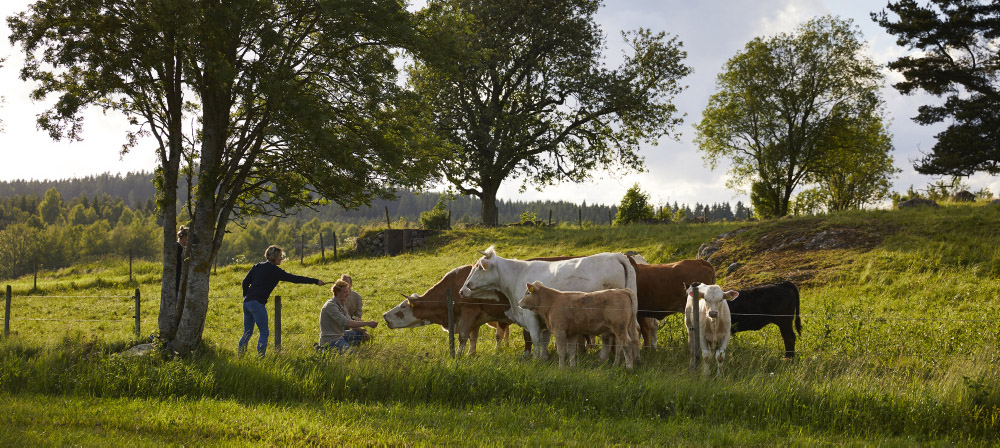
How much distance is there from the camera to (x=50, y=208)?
152375 millimetres

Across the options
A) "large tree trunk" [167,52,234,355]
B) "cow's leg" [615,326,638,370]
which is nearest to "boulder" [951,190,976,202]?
"cow's leg" [615,326,638,370]

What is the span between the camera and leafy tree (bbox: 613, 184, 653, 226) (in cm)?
3681

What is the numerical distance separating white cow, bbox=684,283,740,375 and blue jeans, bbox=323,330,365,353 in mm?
5345

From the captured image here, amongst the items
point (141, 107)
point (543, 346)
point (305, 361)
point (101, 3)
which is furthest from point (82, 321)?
point (543, 346)

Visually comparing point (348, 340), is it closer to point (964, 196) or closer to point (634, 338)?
point (634, 338)

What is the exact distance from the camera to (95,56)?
11.3 m

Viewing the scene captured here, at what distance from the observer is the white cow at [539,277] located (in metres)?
11.0

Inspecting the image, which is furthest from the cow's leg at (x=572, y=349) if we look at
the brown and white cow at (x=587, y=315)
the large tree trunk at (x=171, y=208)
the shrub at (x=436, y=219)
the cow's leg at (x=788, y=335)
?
the shrub at (x=436, y=219)

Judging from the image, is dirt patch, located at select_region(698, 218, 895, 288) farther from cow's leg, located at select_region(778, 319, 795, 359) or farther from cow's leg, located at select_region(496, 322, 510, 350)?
cow's leg, located at select_region(496, 322, 510, 350)

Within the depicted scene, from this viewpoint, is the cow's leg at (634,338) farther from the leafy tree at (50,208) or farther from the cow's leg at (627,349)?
the leafy tree at (50,208)

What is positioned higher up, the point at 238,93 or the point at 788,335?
the point at 238,93

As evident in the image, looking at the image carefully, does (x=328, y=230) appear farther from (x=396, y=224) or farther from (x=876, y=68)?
(x=876, y=68)

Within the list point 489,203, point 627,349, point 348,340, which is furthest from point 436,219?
point 627,349

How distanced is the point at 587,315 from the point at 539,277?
6.38 feet
